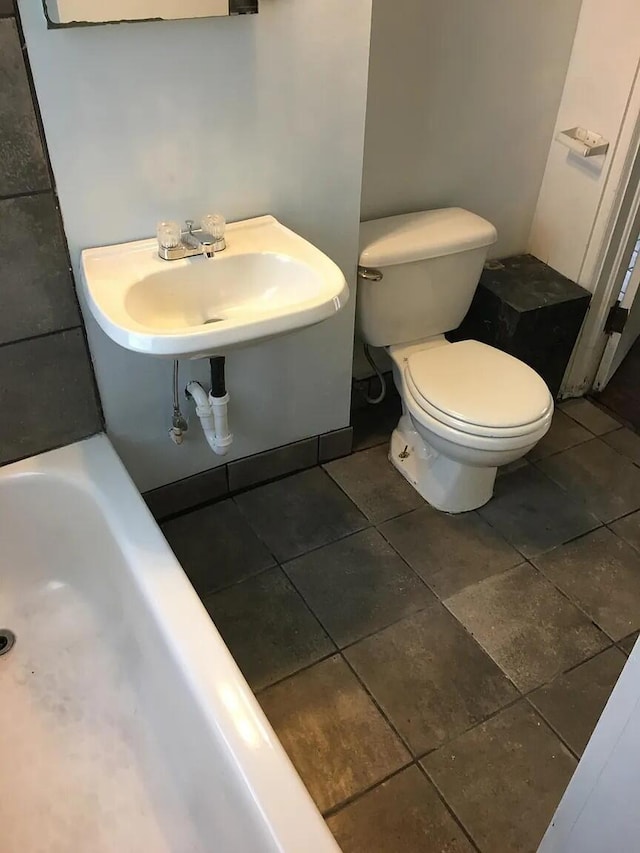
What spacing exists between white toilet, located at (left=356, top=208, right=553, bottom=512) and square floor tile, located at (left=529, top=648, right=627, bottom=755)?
535 millimetres

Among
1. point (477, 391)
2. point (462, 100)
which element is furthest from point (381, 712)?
point (462, 100)

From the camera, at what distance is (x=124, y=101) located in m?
1.44

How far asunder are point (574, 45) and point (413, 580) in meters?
1.56

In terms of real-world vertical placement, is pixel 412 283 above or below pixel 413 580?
above

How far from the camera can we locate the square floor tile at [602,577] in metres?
1.88

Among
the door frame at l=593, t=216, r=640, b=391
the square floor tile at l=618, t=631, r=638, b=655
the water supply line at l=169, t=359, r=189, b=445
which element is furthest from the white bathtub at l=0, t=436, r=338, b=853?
the door frame at l=593, t=216, r=640, b=391

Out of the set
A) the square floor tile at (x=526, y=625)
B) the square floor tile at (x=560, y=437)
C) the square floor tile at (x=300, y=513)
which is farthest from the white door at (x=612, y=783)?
the square floor tile at (x=560, y=437)

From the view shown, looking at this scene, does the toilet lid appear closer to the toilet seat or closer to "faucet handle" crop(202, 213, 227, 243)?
the toilet seat

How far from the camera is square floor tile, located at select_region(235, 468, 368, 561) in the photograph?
2.04 metres

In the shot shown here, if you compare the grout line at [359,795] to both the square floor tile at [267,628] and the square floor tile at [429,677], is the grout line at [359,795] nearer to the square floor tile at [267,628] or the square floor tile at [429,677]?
the square floor tile at [429,677]

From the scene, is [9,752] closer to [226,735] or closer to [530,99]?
[226,735]

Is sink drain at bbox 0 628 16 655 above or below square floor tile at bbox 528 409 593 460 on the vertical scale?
above

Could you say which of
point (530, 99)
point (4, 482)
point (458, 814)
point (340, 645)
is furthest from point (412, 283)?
point (458, 814)

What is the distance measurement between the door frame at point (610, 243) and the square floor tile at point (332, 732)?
1.36 m
